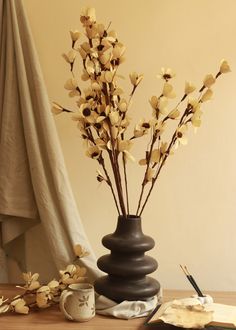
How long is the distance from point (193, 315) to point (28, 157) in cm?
65

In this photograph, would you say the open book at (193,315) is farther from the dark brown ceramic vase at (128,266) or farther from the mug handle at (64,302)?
the mug handle at (64,302)

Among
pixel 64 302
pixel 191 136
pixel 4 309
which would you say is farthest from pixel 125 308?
pixel 191 136

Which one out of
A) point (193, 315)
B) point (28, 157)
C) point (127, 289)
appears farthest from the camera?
point (28, 157)

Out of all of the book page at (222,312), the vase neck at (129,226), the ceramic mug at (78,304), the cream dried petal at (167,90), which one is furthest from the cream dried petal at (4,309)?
the cream dried petal at (167,90)

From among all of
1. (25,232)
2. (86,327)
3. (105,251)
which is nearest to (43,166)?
(25,232)

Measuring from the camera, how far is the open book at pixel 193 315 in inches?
37.8

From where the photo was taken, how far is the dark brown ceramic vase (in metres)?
1.09

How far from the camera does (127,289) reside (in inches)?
43.1

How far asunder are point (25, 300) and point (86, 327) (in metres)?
0.24

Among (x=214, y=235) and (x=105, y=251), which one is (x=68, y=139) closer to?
(x=105, y=251)

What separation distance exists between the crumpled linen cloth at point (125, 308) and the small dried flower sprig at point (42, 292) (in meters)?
0.11

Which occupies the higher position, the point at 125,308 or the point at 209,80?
the point at 209,80

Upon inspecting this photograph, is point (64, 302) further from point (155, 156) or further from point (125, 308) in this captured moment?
point (155, 156)

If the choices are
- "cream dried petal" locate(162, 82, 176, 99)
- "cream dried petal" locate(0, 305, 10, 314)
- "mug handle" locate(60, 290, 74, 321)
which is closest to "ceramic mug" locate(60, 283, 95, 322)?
"mug handle" locate(60, 290, 74, 321)
